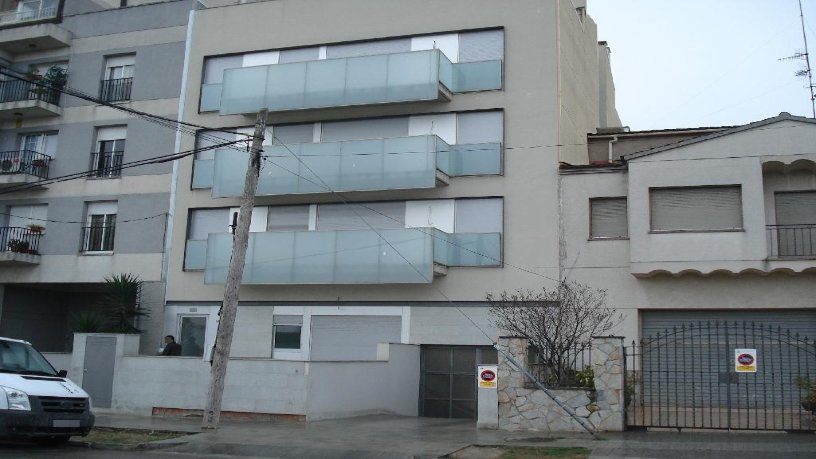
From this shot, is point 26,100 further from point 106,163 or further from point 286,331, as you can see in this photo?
point 286,331

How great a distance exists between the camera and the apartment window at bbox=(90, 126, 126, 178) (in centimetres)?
2934

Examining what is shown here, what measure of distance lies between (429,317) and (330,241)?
12.4 ft

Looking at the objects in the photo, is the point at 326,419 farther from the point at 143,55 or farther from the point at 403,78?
the point at 143,55

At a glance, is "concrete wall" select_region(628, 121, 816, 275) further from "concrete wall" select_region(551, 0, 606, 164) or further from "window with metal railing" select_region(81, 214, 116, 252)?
"window with metal railing" select_region(81, 214, 116, 252)

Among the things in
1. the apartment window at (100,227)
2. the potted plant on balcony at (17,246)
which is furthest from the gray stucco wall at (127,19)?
the potted plant on balcony at (17,246)

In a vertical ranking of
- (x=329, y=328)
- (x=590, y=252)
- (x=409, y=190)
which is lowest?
(x=329, y=328)

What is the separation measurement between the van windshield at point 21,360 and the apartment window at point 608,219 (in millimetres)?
14599

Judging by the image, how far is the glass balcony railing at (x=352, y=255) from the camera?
23.9m

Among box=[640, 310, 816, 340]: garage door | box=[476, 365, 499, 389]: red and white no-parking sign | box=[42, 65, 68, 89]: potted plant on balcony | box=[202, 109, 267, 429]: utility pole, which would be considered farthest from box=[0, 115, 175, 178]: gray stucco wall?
box=[640, 310, 816, 340]: garage door

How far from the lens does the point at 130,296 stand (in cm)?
2600

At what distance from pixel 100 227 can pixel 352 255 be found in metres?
10.3

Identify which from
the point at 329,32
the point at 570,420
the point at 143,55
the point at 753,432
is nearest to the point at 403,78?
the point at 329,32

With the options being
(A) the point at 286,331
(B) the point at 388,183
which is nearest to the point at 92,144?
(A) the point at 286,331

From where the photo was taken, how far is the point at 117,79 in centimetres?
2995
